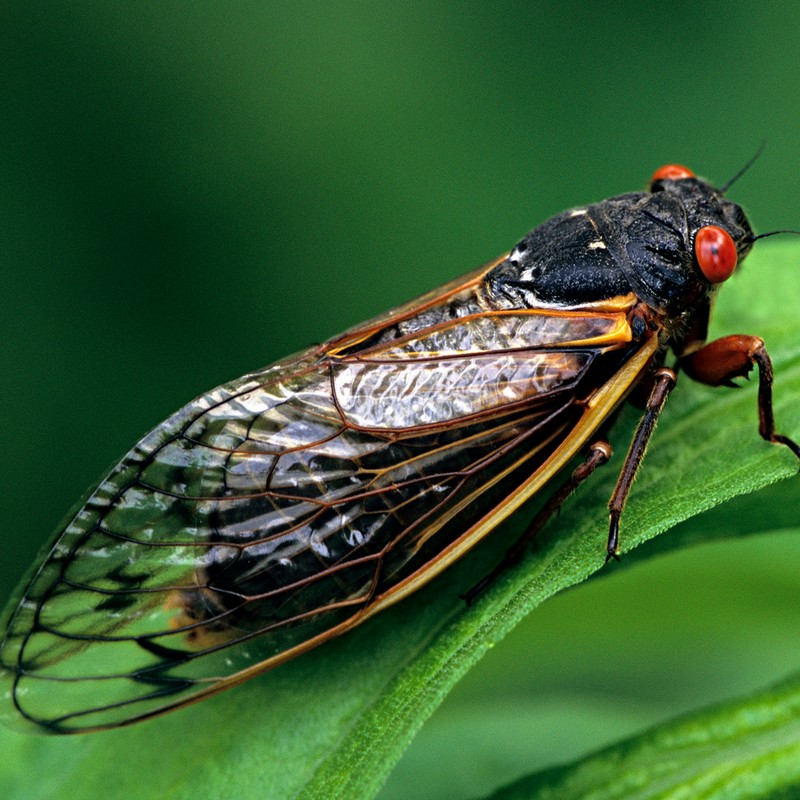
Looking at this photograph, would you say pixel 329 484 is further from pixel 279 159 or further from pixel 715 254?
pixel 279 159

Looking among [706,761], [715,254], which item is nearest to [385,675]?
[706,761]

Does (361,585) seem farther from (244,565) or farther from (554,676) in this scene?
(554,676)

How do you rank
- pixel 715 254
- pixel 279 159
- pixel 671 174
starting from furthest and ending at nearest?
pixel 279 159
pixel 671 174
pixel 715 254

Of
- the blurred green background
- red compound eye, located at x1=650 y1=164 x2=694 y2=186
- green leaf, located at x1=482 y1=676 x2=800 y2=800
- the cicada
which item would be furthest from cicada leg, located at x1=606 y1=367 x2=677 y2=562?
the blurred green background

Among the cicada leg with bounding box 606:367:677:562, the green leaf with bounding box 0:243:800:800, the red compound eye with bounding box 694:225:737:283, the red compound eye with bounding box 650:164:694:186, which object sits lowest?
the green leaf with bounding box 0:243:800:800

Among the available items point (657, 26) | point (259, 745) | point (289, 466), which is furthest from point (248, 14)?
point (259, 745)

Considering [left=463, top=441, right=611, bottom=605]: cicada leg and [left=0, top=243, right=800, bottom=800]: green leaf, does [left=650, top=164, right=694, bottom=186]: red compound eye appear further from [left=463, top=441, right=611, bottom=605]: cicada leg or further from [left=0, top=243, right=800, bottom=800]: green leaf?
[left=463, top=441, right=611, bottom=605]: cicada leg
